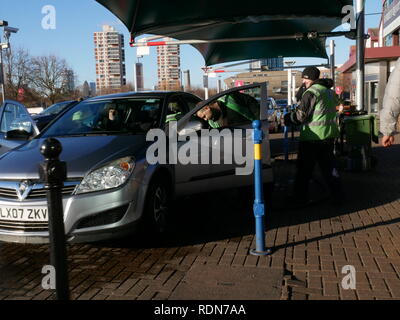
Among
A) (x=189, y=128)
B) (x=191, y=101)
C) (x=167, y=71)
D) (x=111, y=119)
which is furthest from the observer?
(x=167, y=71)

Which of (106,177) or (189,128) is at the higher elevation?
(189,128)

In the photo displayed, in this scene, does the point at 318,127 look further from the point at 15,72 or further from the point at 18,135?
the point at 15,72

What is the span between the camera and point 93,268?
3.97 metres

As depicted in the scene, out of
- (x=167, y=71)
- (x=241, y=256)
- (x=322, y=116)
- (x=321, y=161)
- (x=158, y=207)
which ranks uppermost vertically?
(x=167, y=71)

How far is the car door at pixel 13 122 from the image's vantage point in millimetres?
5781

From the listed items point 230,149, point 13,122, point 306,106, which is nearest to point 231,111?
point 230,149

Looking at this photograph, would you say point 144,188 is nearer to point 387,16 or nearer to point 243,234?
point 243,234

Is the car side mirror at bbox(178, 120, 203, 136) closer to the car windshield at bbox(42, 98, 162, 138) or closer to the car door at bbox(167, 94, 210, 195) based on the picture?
the car door at bbox(167, 94, 210, 195)

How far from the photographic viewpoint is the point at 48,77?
45531mm

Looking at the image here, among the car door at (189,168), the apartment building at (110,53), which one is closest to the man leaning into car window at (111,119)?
the car door at (189,168)

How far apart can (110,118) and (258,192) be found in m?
2.18

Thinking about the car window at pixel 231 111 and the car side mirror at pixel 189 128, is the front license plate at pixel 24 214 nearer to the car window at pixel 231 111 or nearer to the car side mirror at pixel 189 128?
the car side mirror at pixel 189 128

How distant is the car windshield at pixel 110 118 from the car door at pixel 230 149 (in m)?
0.45
